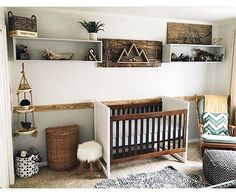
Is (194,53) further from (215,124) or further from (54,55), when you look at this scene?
(54,55)

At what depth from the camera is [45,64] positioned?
3.31 meters

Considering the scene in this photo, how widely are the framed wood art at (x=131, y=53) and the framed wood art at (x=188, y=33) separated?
0.99 feet

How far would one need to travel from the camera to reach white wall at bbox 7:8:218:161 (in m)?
3.28

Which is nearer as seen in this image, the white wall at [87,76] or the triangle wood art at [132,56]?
the white wall at [87,76]

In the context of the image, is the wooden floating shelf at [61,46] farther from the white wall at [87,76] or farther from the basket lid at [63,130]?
the basket lid at [63,130]

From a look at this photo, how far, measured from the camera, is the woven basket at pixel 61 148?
320 centimetres

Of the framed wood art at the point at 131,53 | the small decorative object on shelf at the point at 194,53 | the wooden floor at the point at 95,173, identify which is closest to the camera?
the wooden floor at the point at 95,173

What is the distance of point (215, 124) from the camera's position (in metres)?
3.83

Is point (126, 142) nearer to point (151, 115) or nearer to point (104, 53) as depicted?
point (151, 115)

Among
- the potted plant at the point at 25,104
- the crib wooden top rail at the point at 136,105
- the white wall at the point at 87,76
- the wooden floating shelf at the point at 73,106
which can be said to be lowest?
the crib wooden top rail at the point at 136,105

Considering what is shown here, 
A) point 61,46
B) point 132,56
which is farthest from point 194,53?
point 61,46

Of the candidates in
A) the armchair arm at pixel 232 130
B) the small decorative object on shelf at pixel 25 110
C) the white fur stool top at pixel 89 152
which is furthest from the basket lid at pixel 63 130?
the armchair arm at pixel 232 130

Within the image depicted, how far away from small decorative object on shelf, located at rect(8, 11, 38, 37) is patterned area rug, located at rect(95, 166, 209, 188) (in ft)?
7.02

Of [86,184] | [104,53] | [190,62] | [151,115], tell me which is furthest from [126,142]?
[190,62]
